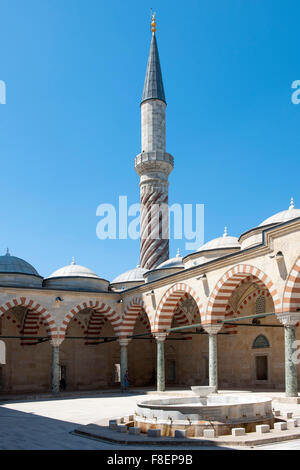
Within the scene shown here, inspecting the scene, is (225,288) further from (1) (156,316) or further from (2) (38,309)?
(2) (38,309)

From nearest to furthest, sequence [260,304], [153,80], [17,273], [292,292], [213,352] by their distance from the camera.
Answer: [292,292], [213,352], [260,304], [17,273], [153,80]

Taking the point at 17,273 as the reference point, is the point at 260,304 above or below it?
below

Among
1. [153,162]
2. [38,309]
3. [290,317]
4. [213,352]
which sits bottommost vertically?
[213,352]

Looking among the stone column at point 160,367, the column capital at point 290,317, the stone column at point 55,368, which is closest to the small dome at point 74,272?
the stone column at point 55,368

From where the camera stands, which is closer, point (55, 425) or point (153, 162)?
point (55, 425)

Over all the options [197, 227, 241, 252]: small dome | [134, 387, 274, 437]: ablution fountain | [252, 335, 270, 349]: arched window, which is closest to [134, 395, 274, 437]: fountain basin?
[134, 387, 274, 437]: ablution fountain

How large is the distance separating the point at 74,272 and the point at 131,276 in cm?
313

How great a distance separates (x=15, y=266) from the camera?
21.5 m

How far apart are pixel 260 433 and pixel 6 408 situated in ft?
28.6

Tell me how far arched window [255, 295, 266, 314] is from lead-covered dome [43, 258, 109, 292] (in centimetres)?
656

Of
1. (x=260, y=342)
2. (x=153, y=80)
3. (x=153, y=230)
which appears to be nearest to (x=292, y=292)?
(x=260, y=342)

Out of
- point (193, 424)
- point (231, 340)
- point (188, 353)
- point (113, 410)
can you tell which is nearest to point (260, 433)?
point (193, 424)

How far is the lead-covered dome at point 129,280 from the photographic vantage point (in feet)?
79.5

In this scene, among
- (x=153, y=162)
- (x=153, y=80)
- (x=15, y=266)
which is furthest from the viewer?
(x=153, y=80)
